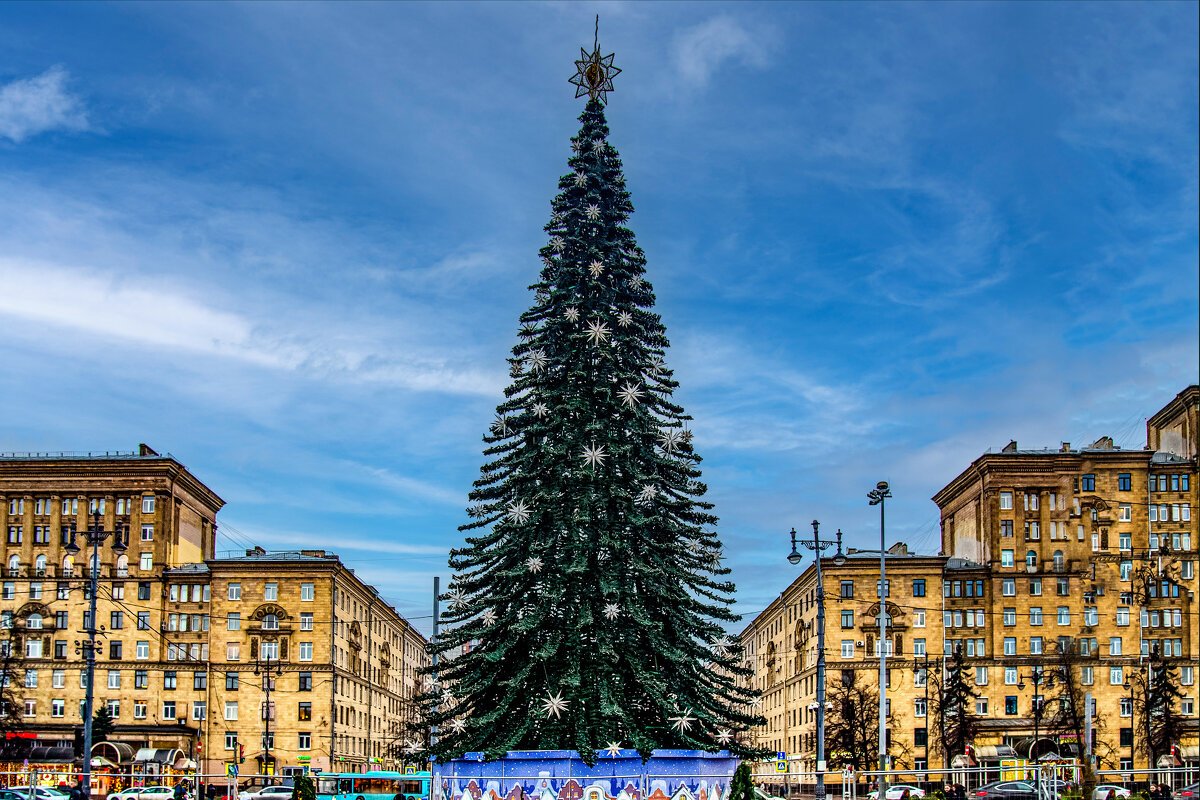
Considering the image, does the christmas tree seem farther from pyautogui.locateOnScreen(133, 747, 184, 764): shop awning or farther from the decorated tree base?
pyautogui.locateOnScreen(133, 747, 184, 764): shop awning

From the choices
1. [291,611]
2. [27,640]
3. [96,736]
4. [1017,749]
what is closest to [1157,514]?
[1017,749]

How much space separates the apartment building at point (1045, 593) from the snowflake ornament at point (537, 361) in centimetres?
7697

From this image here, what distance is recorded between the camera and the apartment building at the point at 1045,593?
104 meters

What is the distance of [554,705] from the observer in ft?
90.6

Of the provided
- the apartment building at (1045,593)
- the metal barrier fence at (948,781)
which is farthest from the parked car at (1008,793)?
the apartment building at (1045,593)

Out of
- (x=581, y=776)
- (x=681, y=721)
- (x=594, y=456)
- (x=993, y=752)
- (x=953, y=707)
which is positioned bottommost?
(x=993, y=752)

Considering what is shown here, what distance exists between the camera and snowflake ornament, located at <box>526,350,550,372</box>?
29938mm

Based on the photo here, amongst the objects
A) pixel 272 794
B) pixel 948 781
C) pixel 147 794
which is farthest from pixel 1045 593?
pixel 147 794

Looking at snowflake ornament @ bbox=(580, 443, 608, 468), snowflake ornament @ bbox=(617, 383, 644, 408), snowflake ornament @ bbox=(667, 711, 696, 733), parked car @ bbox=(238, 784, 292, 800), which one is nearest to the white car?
parked car @ bbox=(238, 784, 292, 800)

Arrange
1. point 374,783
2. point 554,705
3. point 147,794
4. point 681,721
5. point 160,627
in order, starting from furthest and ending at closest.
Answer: point 160,627 → point 374,783 → point 147,794 → point 681,721 → point 554,705

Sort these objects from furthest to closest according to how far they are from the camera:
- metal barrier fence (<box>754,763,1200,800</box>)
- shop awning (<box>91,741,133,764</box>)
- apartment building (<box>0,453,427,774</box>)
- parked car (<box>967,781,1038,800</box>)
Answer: apartment building (<box>0,453,427,774</box>) < shop awning (<box>91,741,133,764</box>) < parked car (<box>967,781,1038,800</box>) < metal barrier fence (<box>754,763,1200,800</box>)

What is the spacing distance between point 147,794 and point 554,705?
5536cm

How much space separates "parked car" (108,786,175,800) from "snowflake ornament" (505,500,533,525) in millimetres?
50077

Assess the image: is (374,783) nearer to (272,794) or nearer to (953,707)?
(272,794)
